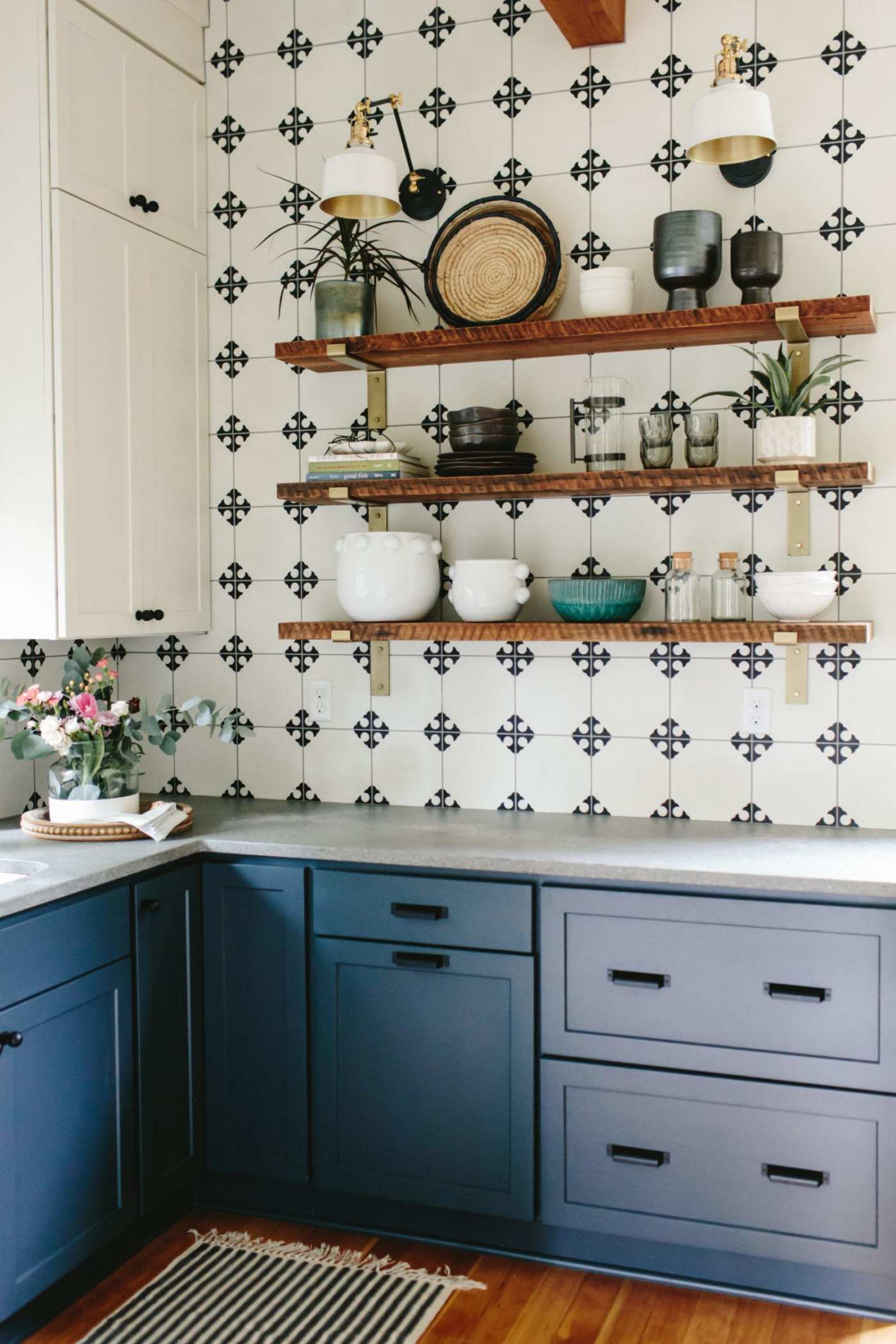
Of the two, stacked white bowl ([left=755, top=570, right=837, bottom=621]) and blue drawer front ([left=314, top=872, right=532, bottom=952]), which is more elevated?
stacked white bowl ([left=755, top=570, right=837, bottom=621])

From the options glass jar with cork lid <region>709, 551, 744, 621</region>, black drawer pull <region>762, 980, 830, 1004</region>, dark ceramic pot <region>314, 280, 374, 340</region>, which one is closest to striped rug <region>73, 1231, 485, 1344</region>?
black drawer pull <region>762, 980, 830, 1004</region>

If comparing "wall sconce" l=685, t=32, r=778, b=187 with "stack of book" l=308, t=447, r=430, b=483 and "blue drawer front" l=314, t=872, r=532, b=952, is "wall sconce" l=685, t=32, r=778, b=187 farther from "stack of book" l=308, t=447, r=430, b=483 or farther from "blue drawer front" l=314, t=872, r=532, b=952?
"blue drawer front" l=314, t=872, r=532, b=952

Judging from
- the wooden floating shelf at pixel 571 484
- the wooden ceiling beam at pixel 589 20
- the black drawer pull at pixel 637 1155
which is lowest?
the black drawer pull at pixel 637 1155

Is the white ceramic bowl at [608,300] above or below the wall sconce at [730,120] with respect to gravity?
below

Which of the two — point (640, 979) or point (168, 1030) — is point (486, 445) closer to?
point (640, 979)

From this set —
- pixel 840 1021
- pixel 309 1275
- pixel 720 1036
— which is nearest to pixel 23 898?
pixel 309 1275

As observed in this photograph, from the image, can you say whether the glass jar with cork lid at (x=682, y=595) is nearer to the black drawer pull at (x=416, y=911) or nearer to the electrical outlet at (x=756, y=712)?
the electrical outlet at (x=756, y=712)

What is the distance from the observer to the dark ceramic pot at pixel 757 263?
2.59 meters

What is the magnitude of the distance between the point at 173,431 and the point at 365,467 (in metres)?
0.56

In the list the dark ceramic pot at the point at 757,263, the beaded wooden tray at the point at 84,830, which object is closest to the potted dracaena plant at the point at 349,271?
the dark ceramic pot at the point at 757,263

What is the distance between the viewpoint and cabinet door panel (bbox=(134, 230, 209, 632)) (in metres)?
2.94

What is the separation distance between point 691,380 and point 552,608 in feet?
2.00

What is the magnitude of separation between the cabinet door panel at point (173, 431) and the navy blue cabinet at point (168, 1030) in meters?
0.76

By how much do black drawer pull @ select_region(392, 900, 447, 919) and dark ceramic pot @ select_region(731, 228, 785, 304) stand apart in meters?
1.42
